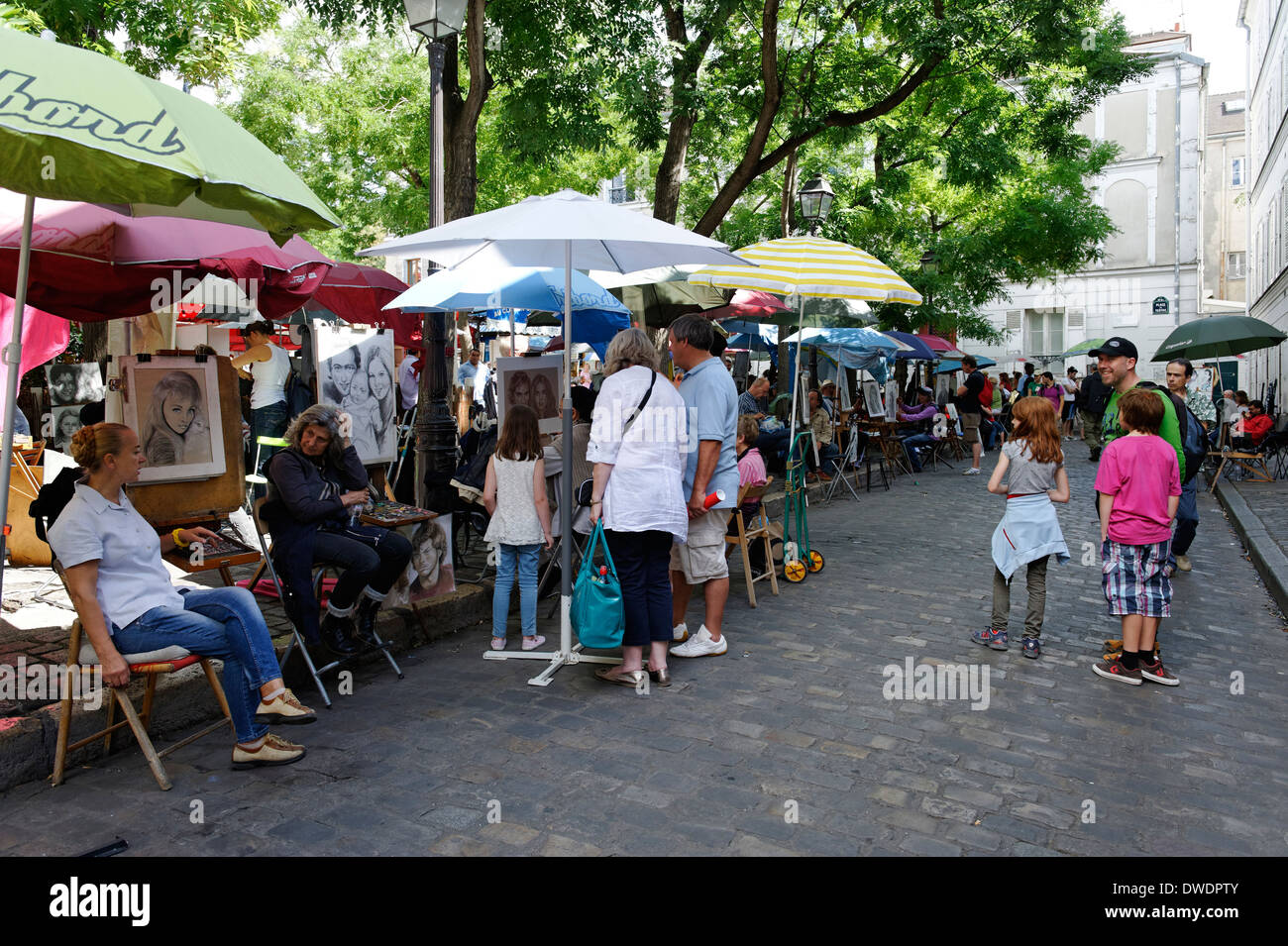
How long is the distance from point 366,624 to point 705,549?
203 centimetres

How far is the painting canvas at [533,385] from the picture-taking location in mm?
7488

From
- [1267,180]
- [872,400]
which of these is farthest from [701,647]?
[1267,180]

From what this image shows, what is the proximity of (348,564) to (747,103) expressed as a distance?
34.0ft

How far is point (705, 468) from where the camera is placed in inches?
208

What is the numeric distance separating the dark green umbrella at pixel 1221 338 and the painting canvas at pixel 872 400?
4213 mm

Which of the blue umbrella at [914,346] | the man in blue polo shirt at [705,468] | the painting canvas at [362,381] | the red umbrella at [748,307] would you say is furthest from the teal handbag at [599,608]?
the blue umbrella at [914,346]

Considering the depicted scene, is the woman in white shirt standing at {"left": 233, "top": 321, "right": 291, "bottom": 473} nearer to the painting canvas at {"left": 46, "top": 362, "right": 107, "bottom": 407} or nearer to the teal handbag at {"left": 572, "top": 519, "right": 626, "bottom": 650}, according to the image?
the painting canvas at {"left": 46, "top": 362, "right": 107, "bottom": 407}

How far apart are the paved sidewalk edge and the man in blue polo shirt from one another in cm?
462

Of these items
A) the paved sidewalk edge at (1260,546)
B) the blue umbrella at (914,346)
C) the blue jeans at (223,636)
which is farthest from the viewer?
the blue umbrella at (914,346)

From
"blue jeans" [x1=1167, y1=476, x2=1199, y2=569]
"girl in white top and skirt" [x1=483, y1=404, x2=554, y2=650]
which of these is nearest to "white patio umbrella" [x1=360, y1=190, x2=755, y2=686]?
"girl in white top and skirt" [x1=483, y1=404, x2=554, y2=650]

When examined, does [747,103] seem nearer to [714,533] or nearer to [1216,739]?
[714,533]

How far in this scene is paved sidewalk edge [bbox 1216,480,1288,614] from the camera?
7.46m

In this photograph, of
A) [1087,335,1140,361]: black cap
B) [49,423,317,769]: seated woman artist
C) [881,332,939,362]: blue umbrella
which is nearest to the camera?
[49,423,317,769]: seated woman artist

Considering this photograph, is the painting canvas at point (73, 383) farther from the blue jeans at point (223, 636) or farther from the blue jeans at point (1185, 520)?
the blue jeans at point (1185, 520)
